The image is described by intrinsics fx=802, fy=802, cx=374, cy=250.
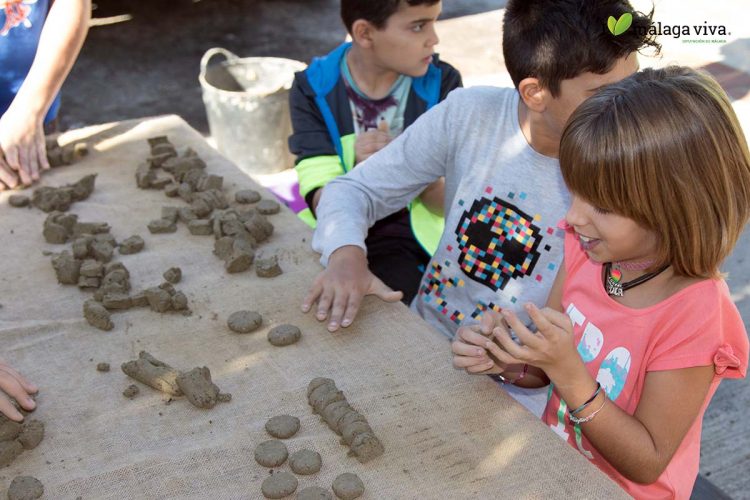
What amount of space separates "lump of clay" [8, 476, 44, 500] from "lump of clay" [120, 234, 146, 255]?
0.82m

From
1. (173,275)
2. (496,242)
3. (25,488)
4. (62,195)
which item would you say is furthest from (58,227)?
(496,242)

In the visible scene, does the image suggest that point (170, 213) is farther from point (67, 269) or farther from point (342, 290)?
point (342, 290)

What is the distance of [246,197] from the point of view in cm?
240

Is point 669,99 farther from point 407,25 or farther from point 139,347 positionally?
point 407,25

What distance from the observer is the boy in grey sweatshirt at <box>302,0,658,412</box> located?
1896mm

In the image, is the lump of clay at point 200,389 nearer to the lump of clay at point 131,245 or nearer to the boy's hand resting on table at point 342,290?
→ the boy's hand resting on table at point 342,290

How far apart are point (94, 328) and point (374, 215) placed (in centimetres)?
84

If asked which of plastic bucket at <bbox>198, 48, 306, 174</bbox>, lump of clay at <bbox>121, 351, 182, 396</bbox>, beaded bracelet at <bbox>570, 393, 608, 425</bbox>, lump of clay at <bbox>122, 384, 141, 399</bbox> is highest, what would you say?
beaded bracelet at <bbox>570, 393, 608, 425</bbox>

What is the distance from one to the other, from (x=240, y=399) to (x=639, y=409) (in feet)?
2.60

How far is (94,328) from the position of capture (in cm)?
186

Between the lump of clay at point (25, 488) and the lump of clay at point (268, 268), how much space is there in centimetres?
78

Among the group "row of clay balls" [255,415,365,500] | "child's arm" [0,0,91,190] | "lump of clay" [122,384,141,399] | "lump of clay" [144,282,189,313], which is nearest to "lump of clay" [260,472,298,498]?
"row of clay balls" [255,415,365,500]

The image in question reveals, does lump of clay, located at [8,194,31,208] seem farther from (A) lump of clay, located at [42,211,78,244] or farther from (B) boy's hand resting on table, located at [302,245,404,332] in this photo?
(B) boy's hand resting on table, located at [302,245,404,332]

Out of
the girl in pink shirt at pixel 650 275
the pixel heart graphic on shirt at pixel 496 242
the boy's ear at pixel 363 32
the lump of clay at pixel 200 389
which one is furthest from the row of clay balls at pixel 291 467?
the boy's ear at pixel 363 32
